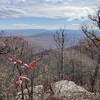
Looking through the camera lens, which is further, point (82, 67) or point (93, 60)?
point (93, 60)

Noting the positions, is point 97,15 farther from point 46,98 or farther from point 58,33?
point 46,98

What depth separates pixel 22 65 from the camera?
5.05 meters

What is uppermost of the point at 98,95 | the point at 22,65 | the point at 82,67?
the point at 22,65

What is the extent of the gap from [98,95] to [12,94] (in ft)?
16.0

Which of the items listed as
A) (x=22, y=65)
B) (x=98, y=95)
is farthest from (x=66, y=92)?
(x=22, y=65)

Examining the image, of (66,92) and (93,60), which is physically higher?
(66,92)

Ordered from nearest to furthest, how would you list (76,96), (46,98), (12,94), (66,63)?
(12,94), (46,98), (76,96), (66,63)

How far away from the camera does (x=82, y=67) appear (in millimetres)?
44750

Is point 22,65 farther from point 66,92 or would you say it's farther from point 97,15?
point 97,15

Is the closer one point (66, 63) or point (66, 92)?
point (66, 92)

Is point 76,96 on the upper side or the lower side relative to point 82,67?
upper

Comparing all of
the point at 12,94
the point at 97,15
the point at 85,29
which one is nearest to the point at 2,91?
the point at 12,94

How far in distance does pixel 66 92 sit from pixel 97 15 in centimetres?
2243

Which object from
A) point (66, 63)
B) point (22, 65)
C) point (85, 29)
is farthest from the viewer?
point (66, 63)
